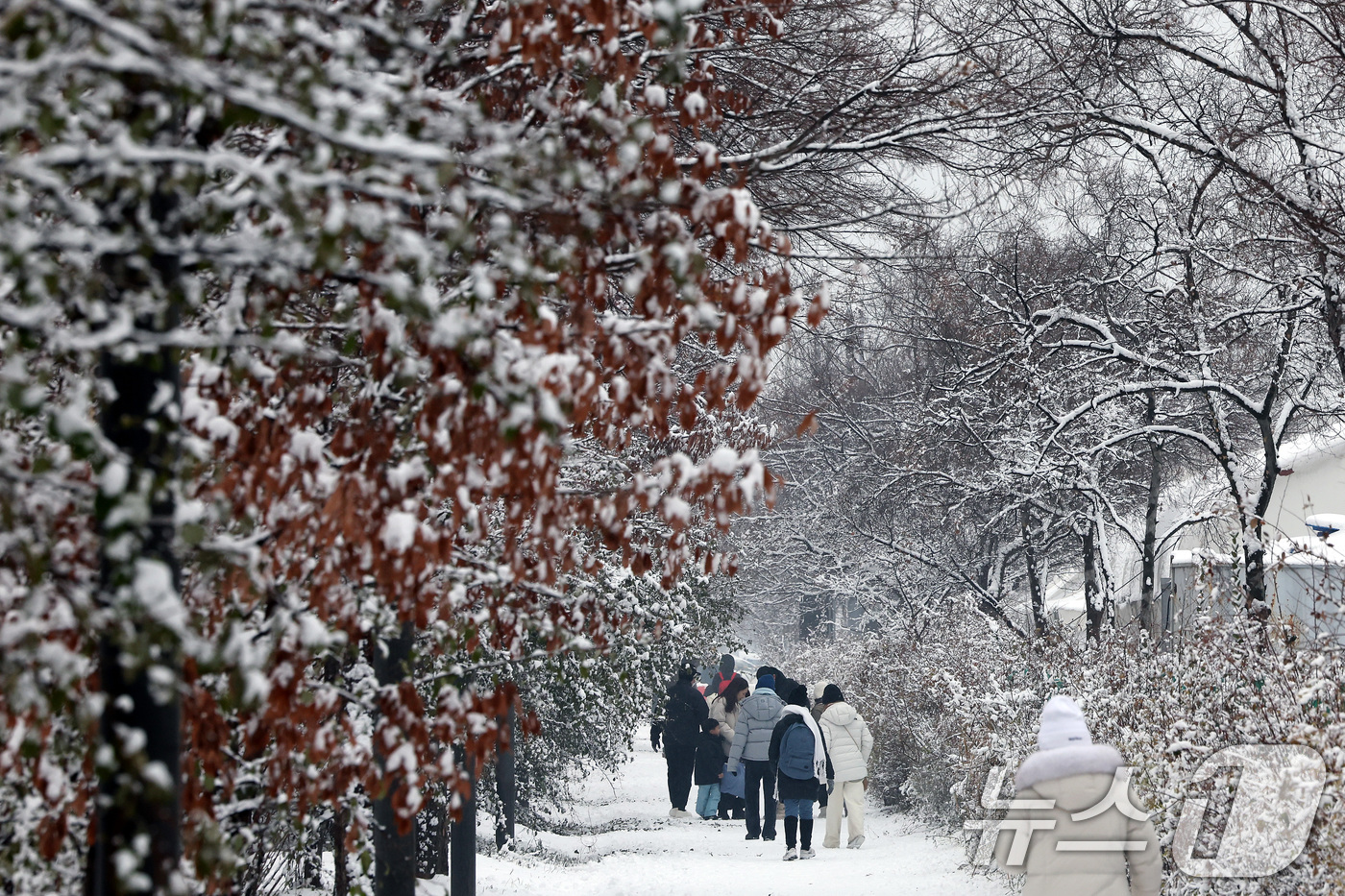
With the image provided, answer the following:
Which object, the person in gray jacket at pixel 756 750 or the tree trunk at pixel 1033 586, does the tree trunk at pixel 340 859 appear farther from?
the tree trunk at pixel 1033 586

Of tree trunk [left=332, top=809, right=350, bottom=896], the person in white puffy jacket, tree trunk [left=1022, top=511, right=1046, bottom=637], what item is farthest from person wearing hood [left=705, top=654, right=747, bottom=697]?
tree trunk [left=332, top=809, right=350, bottom=896]

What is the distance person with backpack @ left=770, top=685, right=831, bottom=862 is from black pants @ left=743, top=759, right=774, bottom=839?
1.00 metres

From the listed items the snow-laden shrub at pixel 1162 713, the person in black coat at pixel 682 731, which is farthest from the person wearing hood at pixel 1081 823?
the person in black coat at pixel 682 731

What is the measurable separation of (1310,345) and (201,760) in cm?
1055

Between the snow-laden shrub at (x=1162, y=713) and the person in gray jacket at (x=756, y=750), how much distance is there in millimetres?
1765

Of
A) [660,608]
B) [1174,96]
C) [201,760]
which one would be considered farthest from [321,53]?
[1174,96]

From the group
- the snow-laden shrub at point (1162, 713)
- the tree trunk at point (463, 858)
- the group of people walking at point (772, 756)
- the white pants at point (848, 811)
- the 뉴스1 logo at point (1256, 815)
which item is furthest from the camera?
the white pants at point (848, 811)

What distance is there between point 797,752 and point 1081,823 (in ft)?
26.6

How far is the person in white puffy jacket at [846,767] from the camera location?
44.4 feet

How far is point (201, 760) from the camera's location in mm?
3281

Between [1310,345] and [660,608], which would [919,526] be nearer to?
[1310,345]

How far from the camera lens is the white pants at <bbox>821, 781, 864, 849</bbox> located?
44.9 ft

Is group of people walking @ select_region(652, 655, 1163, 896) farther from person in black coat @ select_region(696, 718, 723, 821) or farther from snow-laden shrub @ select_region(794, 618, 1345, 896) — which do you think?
snow-laden shrub @ select_region(794, 618, 1345, 896)

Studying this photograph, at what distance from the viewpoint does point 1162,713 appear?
755 centimetres
